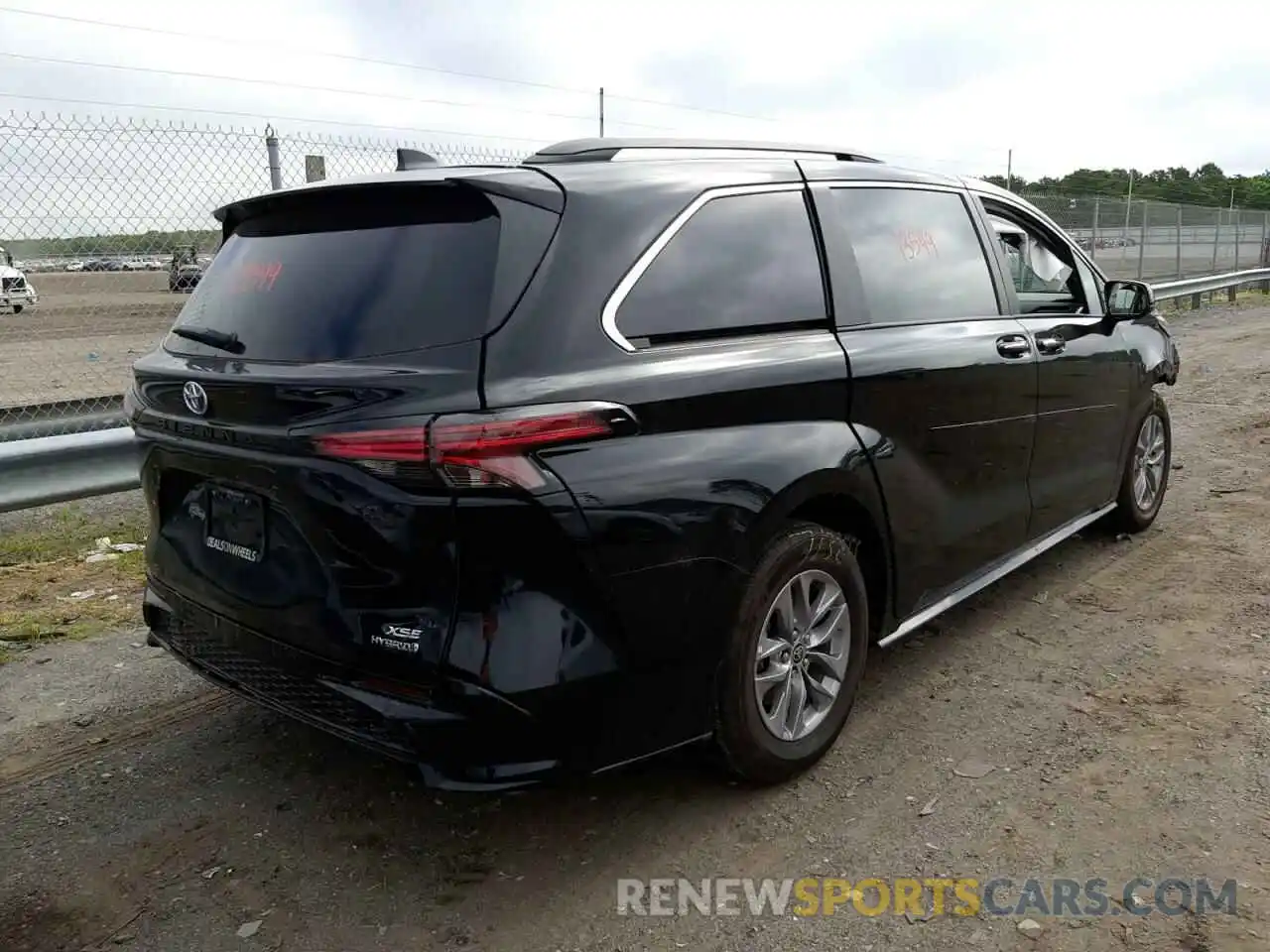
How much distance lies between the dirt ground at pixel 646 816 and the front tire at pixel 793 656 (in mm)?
155

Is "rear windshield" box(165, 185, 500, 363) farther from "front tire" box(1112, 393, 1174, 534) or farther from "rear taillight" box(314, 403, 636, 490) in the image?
"front tire" box(1112, 393, 1174, 534)

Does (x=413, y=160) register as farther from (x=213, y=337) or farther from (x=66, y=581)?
(x=66, y=581)

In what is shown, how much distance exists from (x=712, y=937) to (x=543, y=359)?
146 cm

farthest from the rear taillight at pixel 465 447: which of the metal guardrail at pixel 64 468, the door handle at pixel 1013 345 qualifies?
the metal guardrail at pixel 64 468

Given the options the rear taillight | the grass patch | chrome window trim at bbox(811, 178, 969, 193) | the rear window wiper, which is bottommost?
the grass patch

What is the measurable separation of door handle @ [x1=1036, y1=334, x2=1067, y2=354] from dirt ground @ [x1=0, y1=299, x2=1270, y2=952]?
3.94 ft

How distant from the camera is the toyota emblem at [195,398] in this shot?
2744 millimetres

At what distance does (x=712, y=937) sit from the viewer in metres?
2.48

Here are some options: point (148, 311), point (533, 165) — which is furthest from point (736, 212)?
point (148, 311)

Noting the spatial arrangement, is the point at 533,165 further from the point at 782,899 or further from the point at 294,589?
the point at 782,899

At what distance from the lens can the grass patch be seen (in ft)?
14.3

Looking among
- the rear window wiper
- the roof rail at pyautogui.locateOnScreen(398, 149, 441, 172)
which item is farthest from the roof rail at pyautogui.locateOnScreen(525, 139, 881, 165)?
the rear window wiper

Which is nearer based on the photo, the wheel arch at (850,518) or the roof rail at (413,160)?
the wheel arch at (850,518)

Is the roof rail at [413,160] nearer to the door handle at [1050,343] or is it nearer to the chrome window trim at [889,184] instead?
the chrome window trim at [889,184]
